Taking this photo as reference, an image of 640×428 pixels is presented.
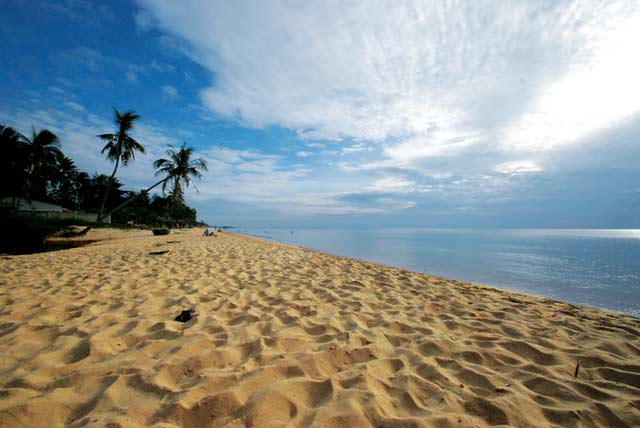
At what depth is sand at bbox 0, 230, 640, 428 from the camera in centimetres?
162

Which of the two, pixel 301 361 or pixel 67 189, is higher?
pixel 67 189

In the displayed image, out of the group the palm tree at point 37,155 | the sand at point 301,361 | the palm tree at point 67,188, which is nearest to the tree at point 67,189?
the palm tree at point 67,188

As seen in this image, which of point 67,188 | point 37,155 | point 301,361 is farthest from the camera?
point 67,188

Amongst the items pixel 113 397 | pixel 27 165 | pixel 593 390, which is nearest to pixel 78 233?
pixel 27 165

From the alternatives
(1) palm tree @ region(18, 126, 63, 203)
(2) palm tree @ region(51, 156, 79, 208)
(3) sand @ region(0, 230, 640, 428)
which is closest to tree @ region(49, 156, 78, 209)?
(2) palm tree @ region(51, 156, 79, 208)

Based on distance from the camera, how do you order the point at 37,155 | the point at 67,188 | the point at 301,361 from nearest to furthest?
the point at 301,361 < the point at 37,155 < the point at 67,188

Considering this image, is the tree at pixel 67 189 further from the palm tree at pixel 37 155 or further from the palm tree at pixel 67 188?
the palm tree at pixel 37 155

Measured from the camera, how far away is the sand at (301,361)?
1615mm

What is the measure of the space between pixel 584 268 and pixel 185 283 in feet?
56.1

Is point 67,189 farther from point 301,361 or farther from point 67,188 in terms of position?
point 301,361

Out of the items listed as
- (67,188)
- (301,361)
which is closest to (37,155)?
(67,188)

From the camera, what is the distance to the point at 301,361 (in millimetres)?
2162

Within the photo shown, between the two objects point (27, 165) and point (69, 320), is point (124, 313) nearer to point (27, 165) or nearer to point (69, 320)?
point (69, 320)

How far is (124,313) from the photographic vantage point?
3109 millimetres
